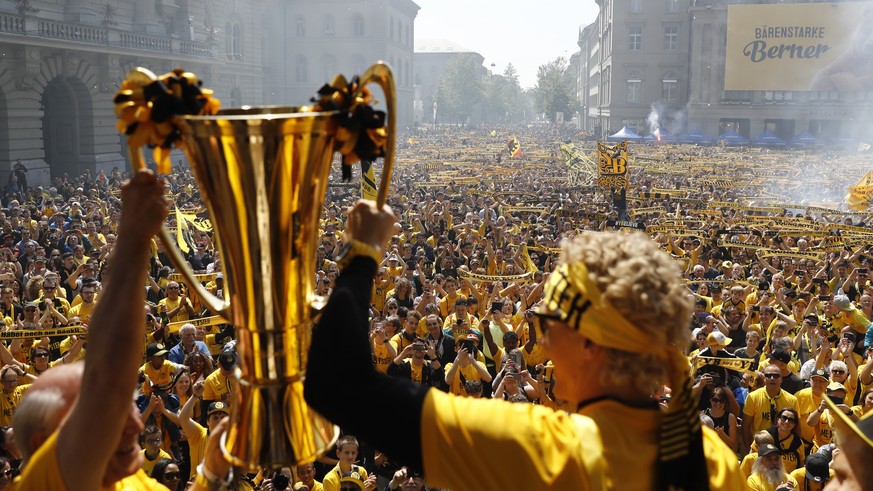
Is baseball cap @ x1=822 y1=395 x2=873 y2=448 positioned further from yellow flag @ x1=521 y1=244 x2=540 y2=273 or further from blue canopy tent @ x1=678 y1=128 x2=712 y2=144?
blue canopy tent @ x1=678 y1=128 x2=712 y2=144

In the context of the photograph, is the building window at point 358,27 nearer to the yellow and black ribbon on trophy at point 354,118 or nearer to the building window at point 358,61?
the building window at point 358,61

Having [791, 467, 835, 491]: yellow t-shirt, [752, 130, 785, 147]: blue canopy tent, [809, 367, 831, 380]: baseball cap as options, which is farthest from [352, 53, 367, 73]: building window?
[791, 467, 835, 491]: yellow t-shirt

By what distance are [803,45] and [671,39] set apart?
12601 mm

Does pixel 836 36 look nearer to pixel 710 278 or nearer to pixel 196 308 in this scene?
pixel 710 278

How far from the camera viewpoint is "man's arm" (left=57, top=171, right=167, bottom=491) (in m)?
1.88

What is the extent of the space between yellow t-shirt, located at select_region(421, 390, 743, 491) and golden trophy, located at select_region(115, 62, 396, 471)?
418mm

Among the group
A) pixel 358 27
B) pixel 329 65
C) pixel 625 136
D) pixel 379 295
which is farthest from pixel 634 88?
pixel 379 295

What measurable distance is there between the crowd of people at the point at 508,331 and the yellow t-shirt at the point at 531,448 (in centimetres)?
1

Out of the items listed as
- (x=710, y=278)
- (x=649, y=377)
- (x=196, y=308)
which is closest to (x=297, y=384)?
(x=649, y=377)

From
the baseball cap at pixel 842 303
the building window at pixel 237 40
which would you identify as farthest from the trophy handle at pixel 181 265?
the building window at pixel 237 40

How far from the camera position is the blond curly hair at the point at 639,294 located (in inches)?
74.0

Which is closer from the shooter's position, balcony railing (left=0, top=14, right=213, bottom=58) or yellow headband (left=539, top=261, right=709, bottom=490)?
yellow headband (left=539, top=261, right=709, bottom=490)

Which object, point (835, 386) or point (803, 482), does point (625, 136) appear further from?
point (803, 482)

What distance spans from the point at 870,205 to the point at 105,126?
28.3 metres
